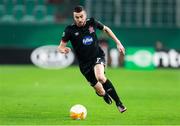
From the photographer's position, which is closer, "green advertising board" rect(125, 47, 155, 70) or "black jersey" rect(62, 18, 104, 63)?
"black jersey" rect(62, 18, 104, 63)

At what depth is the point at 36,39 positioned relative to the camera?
122 feet

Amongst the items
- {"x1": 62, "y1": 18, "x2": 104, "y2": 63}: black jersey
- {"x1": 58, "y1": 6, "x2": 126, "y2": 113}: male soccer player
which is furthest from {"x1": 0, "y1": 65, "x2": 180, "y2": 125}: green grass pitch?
{"x1": 62, "y1": 18, "x2": 104, "y2": 63}: black jersey

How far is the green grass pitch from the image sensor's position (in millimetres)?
13008

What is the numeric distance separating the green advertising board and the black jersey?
1968cm

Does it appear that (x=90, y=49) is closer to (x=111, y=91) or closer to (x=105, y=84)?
(x=105, y=84)

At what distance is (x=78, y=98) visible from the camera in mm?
18469

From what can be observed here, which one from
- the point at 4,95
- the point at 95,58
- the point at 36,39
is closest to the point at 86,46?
the point at 95,58

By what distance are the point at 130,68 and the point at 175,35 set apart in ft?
15.1

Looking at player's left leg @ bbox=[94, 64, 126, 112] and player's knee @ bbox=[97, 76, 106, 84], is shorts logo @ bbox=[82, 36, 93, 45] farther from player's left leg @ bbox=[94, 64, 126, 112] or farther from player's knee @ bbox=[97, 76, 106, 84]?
player's knee @ bbox=[97, 76, 106, 84]

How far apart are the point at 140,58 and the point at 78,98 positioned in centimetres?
1579

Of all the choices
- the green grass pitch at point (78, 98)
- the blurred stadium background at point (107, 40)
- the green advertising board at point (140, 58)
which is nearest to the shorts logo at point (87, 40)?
the green grass pitch at point (78, 98)

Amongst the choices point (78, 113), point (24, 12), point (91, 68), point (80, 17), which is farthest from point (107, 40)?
point (78, 113)

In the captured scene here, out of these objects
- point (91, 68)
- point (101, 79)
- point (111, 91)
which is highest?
point (91, 68)

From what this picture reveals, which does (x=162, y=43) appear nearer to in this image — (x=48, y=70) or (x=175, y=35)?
(x=175, y=35)
